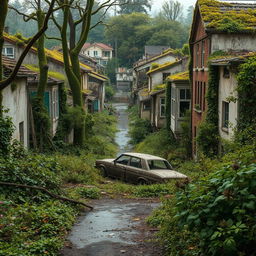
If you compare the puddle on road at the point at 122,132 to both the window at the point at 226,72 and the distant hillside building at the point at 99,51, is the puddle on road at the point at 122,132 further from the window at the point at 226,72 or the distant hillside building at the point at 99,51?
the distant hillside building at the point at 99,51

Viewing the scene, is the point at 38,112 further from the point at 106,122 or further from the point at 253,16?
the point at 106,122

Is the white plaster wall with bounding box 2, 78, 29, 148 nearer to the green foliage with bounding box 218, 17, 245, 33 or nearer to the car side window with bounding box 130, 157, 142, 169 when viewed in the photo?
the car side window with bounding box 130, 157, 142, 169

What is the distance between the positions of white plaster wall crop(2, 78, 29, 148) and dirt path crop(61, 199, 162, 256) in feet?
21.1

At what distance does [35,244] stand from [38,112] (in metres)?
17.9

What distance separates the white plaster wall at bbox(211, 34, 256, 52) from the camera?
76.8ft

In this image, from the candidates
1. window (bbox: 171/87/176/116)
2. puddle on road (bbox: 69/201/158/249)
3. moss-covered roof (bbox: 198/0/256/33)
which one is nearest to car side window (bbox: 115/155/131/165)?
puddle on road (bbox: 69/201/158/249)

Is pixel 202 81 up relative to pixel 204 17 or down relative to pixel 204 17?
down

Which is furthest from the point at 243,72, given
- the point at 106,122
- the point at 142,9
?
the point at 142,9

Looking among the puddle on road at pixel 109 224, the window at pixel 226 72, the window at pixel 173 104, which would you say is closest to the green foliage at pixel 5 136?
the puddle on road at pixel 109 224

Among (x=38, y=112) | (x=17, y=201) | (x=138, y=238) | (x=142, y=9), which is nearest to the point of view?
(x=138, y=238)

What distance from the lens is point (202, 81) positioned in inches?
1016

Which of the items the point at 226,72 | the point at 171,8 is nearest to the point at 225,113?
the point at 226,72

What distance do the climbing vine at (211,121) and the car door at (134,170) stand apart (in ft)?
14.8

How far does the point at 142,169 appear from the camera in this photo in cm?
1905
